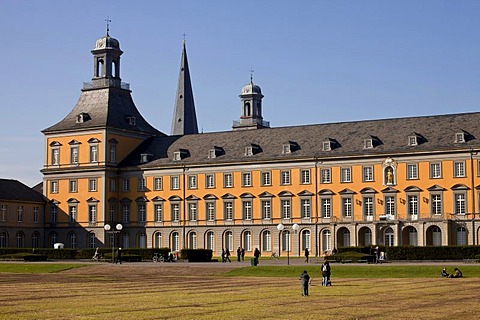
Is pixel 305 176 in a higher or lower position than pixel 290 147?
lower

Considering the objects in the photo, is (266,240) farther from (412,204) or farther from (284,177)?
(412,204)

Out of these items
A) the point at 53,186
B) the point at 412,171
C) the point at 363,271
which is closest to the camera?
the point at 363,271

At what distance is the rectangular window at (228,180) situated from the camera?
331ft

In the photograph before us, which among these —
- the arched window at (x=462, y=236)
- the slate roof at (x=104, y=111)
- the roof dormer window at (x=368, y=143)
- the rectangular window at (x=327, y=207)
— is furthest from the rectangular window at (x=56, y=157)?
the arched window at (x=462, y=236)

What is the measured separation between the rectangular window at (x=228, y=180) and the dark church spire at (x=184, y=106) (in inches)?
1713

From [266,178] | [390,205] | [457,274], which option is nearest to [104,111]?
[266,178]

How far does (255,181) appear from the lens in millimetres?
99500

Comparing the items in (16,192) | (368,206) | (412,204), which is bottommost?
(368,206)

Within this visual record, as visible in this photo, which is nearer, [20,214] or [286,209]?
[286,209]

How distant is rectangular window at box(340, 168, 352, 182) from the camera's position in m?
94.2

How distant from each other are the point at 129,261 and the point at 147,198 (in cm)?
2353

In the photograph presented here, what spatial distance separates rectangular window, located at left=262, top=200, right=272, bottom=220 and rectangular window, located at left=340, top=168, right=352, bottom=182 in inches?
342

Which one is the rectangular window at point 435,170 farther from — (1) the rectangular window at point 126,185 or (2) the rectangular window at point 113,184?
(2) the rectangular window at point 113,184

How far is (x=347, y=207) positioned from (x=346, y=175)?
127 inches
